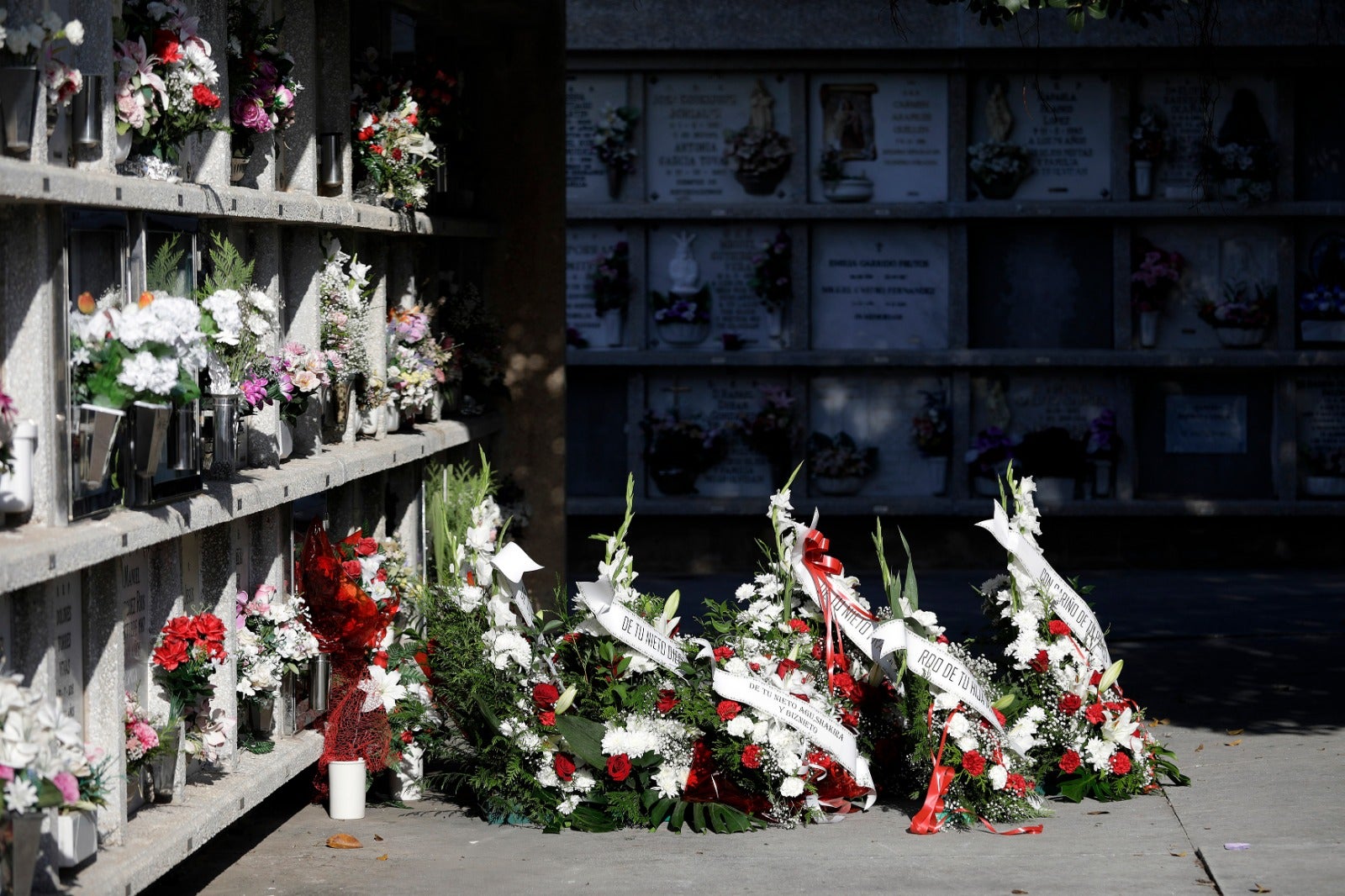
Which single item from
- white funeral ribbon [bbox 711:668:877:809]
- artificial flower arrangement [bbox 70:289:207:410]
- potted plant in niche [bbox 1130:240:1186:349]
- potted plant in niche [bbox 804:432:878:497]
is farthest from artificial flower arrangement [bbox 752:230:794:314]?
artificial flower arrangement [bbox 70:289:207:410]

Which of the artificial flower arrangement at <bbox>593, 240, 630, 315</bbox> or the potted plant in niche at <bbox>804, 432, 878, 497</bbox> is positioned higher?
the artificial flower arrangement at <bbox>593, 240, 630, 315</bbox>

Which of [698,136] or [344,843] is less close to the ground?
[698,136]

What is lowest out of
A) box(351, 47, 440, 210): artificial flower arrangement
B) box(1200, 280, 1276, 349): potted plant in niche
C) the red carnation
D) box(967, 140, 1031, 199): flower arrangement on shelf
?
box(1200, 280, 1276, 349): potted plant in niche

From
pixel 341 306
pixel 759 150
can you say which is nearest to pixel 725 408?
pixel 759 150

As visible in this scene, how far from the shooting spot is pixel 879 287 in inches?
414

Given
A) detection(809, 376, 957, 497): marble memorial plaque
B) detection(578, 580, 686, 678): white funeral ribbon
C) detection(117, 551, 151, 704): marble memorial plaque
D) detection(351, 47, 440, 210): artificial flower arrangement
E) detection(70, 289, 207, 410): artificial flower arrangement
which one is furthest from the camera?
detection(809, 376, 957, 497): marble memorial plaque

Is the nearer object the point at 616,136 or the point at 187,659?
the point at 187,659

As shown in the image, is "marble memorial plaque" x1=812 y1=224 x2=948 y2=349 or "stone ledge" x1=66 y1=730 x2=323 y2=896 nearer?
"stone ledge" x1=66 y1=730 x2=323 y2=896

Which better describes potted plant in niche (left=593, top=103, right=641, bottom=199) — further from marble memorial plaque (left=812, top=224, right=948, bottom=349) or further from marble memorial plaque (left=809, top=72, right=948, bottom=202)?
marble memorial plaque (left=812, top=224, right=948, bottom=349)

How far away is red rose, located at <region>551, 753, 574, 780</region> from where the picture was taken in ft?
16.8

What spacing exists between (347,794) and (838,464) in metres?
5.43

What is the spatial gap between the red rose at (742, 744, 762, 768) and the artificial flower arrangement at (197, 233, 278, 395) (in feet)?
5.47

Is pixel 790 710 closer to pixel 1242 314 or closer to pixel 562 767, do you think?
pixel 562 767

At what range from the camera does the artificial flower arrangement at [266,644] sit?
4773 millimetres
